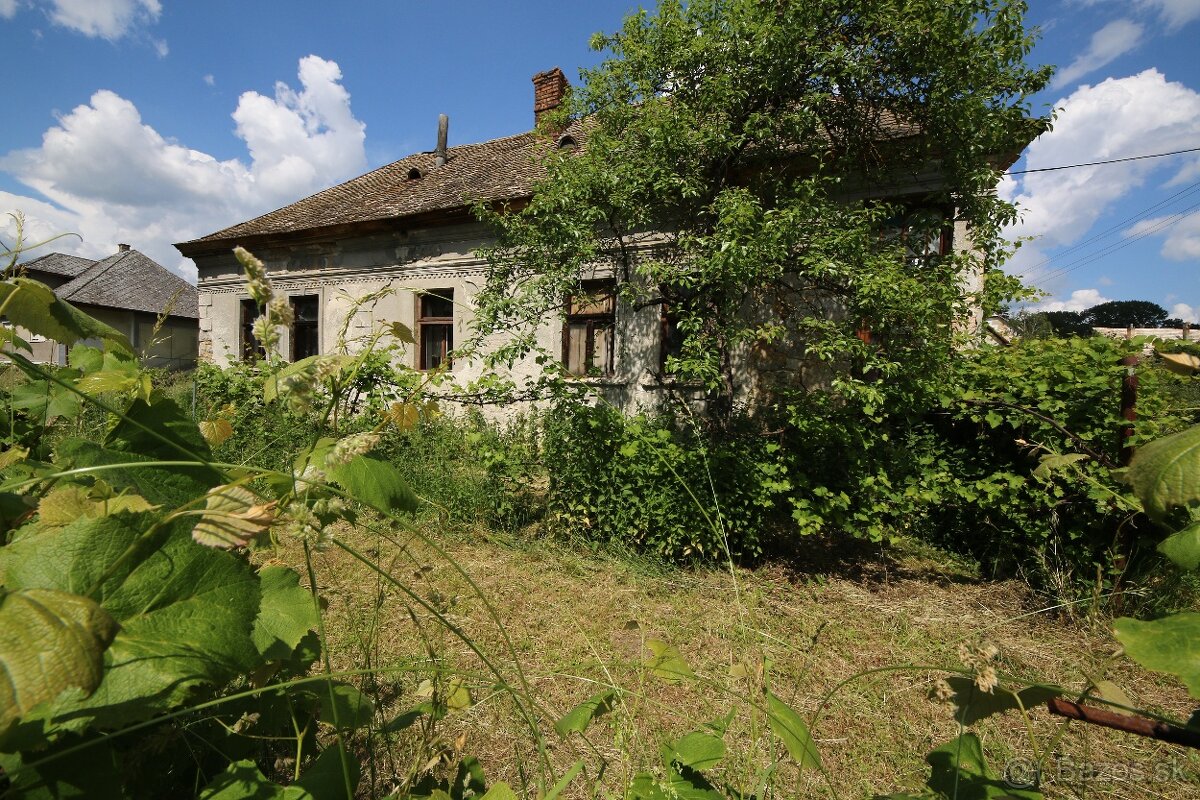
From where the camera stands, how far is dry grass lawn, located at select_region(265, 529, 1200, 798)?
1.77m

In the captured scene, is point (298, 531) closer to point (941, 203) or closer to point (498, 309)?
point (498, 309)

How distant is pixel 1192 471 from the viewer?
0.68 meters

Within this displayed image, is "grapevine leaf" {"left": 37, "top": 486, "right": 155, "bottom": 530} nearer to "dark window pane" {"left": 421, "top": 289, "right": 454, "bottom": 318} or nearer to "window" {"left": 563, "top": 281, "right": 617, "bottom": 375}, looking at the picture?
"window" {"left": 563, "top": 281, "right": 617, "bottom": 375}

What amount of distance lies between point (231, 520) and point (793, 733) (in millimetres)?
807

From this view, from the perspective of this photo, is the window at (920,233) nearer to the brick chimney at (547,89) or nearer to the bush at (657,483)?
the bush at (657,483)

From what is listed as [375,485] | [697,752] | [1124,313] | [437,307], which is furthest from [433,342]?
[1124,313]

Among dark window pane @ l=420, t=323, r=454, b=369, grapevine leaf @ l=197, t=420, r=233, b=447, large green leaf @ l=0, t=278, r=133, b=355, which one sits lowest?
grapevine leaf @ l=197, t=420, r=233, b=447

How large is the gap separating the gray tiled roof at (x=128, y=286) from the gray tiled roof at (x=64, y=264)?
0.56 metres

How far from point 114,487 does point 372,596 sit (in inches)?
105

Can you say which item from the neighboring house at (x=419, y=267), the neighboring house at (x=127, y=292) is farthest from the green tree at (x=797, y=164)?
the neighboring house at (x=127, y=292)

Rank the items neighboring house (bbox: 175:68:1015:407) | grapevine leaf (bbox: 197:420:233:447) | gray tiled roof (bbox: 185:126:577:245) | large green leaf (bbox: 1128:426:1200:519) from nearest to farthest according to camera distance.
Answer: large green leaf (bbox: 1128:426:1200:519), grapevine leaf (bbox: 197:420:233:447), neighboring house (bbox: 175:68:1015:407), gray tiled roof (bbox: 185:126:577:245)

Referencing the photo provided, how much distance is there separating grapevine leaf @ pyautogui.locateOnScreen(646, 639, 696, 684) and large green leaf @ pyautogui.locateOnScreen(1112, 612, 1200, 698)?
598mm

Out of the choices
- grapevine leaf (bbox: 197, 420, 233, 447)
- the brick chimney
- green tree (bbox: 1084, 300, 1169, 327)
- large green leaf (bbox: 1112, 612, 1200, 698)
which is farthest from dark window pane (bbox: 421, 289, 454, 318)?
green tree (bbox: 1084, 300, 1169, 327)

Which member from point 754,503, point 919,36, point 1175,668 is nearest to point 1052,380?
point 754,503
